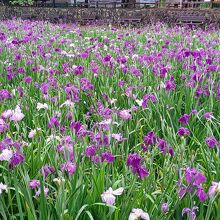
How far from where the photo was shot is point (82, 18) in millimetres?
18906

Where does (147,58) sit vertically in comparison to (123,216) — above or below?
above

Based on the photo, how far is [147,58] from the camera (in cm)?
423

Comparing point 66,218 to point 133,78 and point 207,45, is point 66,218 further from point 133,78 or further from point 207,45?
point 207,45

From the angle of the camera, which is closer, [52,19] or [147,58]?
[147,58]

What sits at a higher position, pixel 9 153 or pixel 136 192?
pixel 9 153

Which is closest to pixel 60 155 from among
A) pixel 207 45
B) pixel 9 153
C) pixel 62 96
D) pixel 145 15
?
pixel 9 153

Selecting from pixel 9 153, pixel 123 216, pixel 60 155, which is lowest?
pixel 123 216

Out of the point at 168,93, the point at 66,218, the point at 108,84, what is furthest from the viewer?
the point at 108,84

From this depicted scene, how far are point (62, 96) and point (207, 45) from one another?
3261mm

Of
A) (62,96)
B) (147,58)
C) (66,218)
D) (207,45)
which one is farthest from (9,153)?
(207,45)

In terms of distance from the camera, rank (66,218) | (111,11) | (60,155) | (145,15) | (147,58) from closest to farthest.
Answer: (66,218)
(60,155)
(147,58)
(145,15)
(111,11)

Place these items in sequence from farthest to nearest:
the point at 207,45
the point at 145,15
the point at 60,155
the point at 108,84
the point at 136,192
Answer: the point at 145,15 → the point at 207,45 → the point at 108,84 → the point at 60,155 → the point at 136,192

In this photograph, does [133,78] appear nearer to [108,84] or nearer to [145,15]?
[108,84]

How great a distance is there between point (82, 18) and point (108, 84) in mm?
15820
